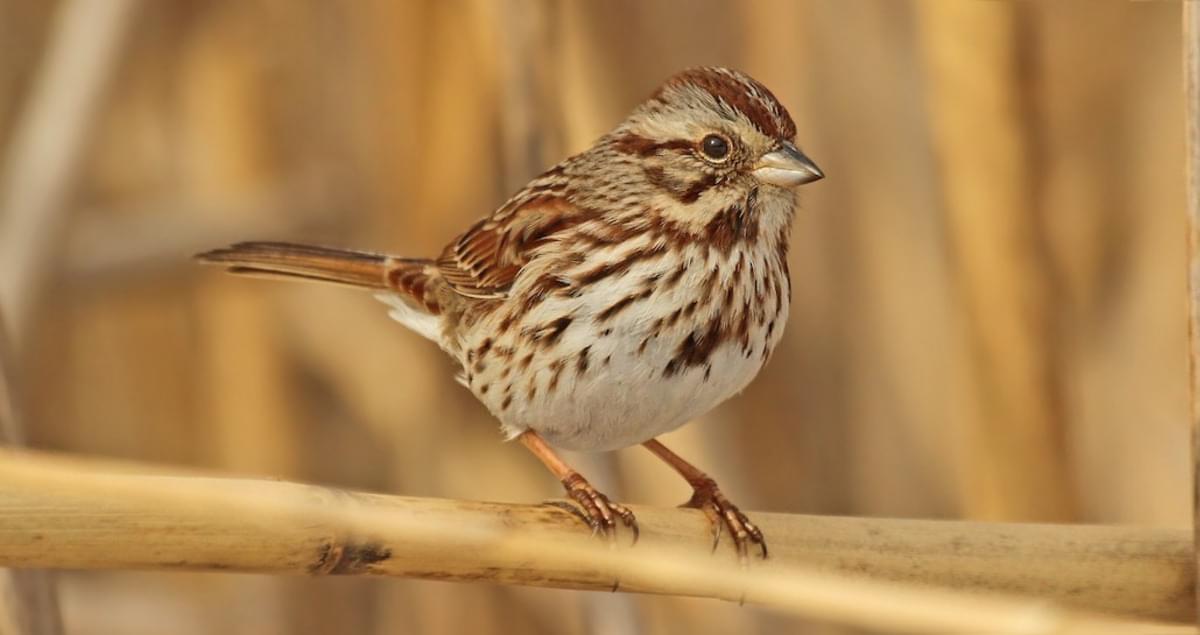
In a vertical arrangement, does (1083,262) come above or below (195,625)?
above

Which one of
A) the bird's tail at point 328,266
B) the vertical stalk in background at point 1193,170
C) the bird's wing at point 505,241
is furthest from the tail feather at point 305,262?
the vertical stalk in background at point 1193,170

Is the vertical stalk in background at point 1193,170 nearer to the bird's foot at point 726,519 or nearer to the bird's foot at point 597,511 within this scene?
the bird's foot at point 726,519

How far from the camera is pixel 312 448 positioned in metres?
3.32

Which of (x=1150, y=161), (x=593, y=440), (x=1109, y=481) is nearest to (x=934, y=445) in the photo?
(x=1109, y=481)

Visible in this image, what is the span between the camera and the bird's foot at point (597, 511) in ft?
5.70

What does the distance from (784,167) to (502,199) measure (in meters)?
1.04

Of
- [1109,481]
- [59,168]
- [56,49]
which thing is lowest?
[1109,481]

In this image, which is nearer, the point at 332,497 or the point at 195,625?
the point at 332,497

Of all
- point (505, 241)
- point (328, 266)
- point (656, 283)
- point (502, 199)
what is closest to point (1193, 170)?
point (656, 283)

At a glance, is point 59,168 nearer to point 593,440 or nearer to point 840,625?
point 593,440

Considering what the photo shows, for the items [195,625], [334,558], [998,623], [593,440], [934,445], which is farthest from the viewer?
[195,625]

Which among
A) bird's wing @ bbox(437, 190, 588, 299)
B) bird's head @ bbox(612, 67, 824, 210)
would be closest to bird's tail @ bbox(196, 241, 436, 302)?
bird's wing @ bbox(437, 190, 588, 299)

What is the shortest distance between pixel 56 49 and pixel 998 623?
7.26 feet

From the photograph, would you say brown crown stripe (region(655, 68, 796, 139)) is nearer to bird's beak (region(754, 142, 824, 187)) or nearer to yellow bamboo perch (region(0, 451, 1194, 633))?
bird's beak (region(754, 142, 824, 187))
